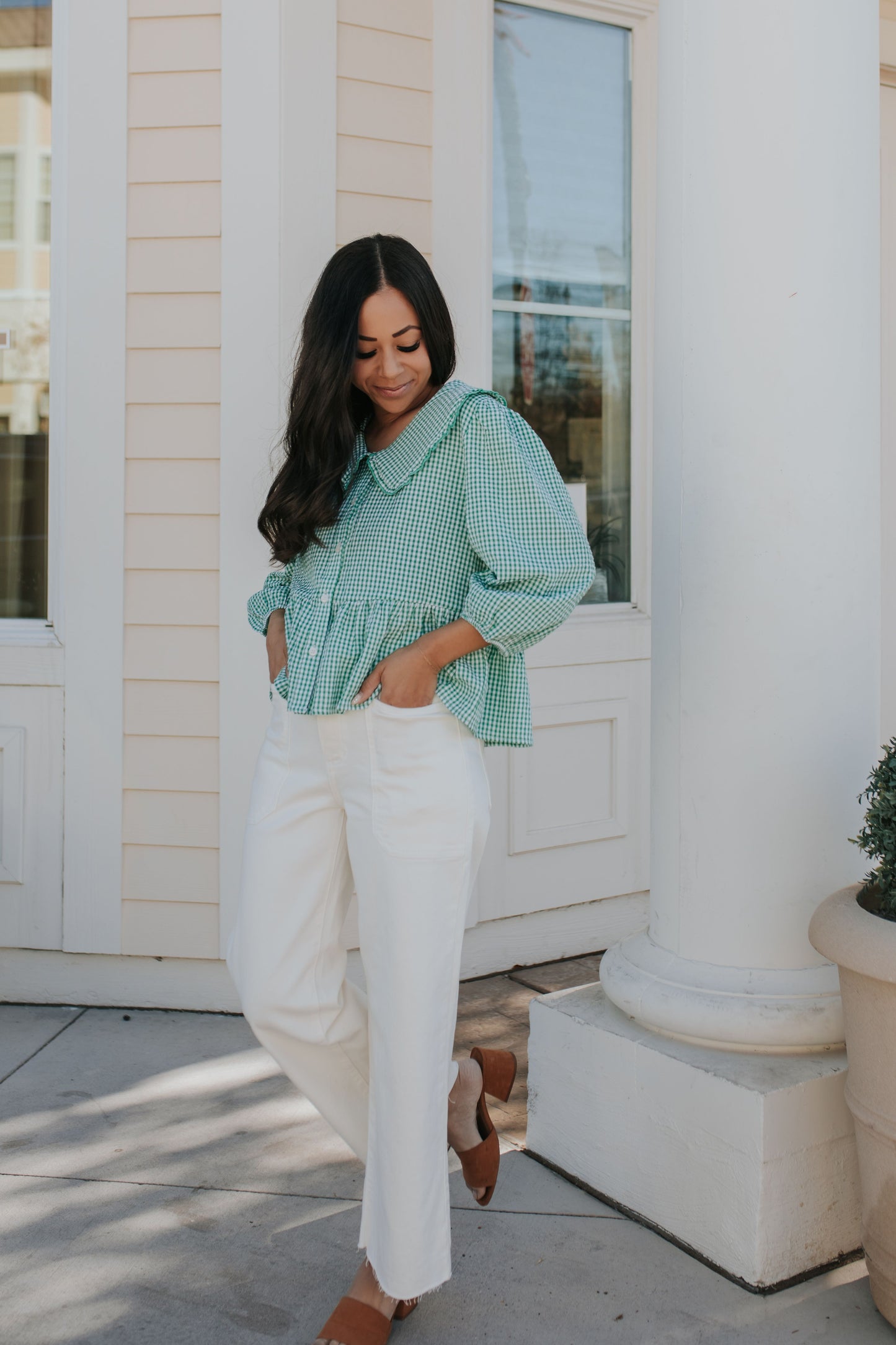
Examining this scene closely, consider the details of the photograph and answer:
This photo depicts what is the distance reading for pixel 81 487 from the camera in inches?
136

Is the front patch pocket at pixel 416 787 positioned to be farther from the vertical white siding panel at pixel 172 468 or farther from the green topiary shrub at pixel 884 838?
the vertical white siding panel at pixel 172 468

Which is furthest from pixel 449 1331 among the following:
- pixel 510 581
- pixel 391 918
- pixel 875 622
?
pixel 875 622

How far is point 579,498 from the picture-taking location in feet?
13.4

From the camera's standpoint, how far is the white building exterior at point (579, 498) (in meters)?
2.28

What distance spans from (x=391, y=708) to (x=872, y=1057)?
0.92 metres

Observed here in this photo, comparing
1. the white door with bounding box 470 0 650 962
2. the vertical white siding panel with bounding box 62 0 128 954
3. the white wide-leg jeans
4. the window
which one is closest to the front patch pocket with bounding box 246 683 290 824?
the white wide-leg jeans

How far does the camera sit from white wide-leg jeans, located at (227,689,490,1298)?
1916mm

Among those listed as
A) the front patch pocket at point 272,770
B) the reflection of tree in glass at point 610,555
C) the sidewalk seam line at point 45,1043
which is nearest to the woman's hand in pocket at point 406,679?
the front patch pocket at point 272,770

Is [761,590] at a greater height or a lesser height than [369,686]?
greater

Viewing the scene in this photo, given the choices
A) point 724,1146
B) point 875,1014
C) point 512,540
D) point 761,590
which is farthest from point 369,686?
point 724,1146

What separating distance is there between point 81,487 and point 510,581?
1.95 m

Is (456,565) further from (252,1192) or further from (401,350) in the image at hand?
(252,1192)

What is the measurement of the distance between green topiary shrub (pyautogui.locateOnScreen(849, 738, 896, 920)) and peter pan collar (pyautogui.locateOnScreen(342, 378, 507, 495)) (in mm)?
841

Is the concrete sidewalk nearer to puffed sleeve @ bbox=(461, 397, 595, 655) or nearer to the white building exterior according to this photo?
the white building exterior
